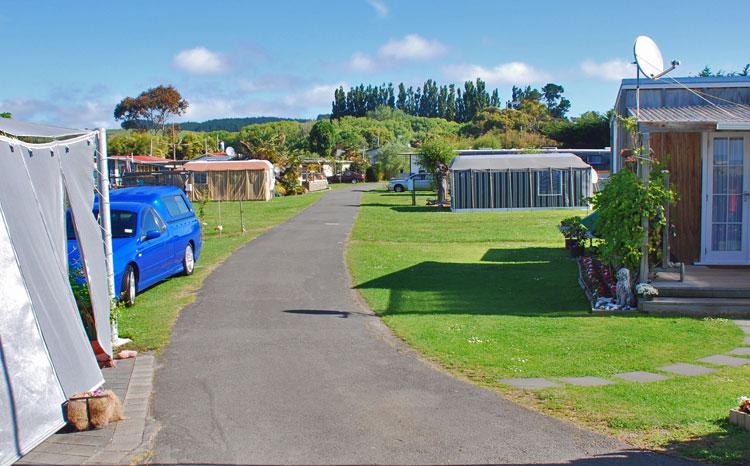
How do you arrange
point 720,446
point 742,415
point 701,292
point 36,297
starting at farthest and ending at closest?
1. point 701,292
2. point 36,297
3. point 742,415
4. point 720,446

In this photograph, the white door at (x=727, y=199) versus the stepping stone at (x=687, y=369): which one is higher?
the white door at (x=727, y=199)

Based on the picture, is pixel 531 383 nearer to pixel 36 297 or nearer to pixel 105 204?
pixel 36 297

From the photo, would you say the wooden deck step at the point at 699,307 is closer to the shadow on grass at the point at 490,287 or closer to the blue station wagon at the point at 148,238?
the shadow on grass at the point at 490,287

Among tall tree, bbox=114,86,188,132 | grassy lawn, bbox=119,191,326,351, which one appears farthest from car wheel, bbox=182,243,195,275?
tall tree, bbox=114,86,188,132

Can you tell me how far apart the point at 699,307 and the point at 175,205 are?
9301 millimetres

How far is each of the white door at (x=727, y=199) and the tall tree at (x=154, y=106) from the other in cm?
8032

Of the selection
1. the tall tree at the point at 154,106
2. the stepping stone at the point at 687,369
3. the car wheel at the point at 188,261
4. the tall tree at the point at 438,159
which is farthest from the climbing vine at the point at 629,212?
the tall tree at the point at 154,106

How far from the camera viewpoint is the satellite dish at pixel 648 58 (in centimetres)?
1122

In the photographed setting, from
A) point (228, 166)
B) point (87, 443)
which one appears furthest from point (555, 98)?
point (87, 443)

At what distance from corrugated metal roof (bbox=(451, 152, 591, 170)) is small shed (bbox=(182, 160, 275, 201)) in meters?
15.0

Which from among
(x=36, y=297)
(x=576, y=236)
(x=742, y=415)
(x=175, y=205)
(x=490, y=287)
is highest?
(x=175, y=205)

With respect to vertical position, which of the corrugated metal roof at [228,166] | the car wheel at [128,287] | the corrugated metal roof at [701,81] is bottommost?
the car wheel at [128,287]

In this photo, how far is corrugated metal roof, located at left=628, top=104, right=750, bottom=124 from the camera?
12266mm

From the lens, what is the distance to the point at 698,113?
42.7ft
